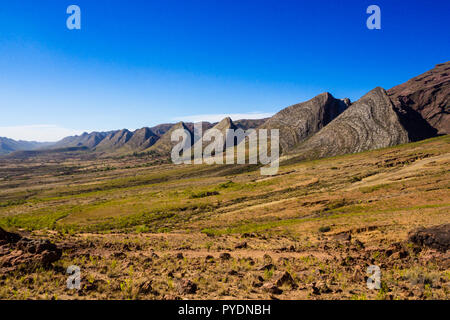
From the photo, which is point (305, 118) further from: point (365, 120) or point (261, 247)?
point (261, 247)

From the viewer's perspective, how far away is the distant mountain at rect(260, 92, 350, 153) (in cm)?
11469

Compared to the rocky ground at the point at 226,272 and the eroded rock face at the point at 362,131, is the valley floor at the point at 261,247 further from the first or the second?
the eroded rock face at the point at 362,131

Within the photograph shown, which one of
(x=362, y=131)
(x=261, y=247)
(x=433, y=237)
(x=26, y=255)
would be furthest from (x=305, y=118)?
(x=26, y=255)

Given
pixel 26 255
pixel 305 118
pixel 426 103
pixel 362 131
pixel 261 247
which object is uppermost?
pixel 426 103

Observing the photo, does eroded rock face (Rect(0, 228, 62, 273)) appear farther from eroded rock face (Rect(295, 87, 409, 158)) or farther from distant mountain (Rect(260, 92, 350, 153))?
distant mountain (Rect(260, 92, 350, 153))

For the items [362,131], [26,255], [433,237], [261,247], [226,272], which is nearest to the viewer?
[26,255]

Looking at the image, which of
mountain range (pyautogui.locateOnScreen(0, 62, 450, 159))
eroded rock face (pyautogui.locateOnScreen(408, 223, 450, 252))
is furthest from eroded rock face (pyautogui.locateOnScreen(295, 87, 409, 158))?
eroded rock face (pyautogui.locateOnScreen(408, 223, 450, 252))

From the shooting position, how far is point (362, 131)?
94.3m

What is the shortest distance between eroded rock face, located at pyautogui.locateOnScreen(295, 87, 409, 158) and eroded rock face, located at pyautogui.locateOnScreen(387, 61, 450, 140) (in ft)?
20.1

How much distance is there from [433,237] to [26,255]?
71.7 feet

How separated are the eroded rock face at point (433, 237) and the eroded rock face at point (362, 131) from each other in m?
82.0

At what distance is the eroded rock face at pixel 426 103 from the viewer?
322 ft
